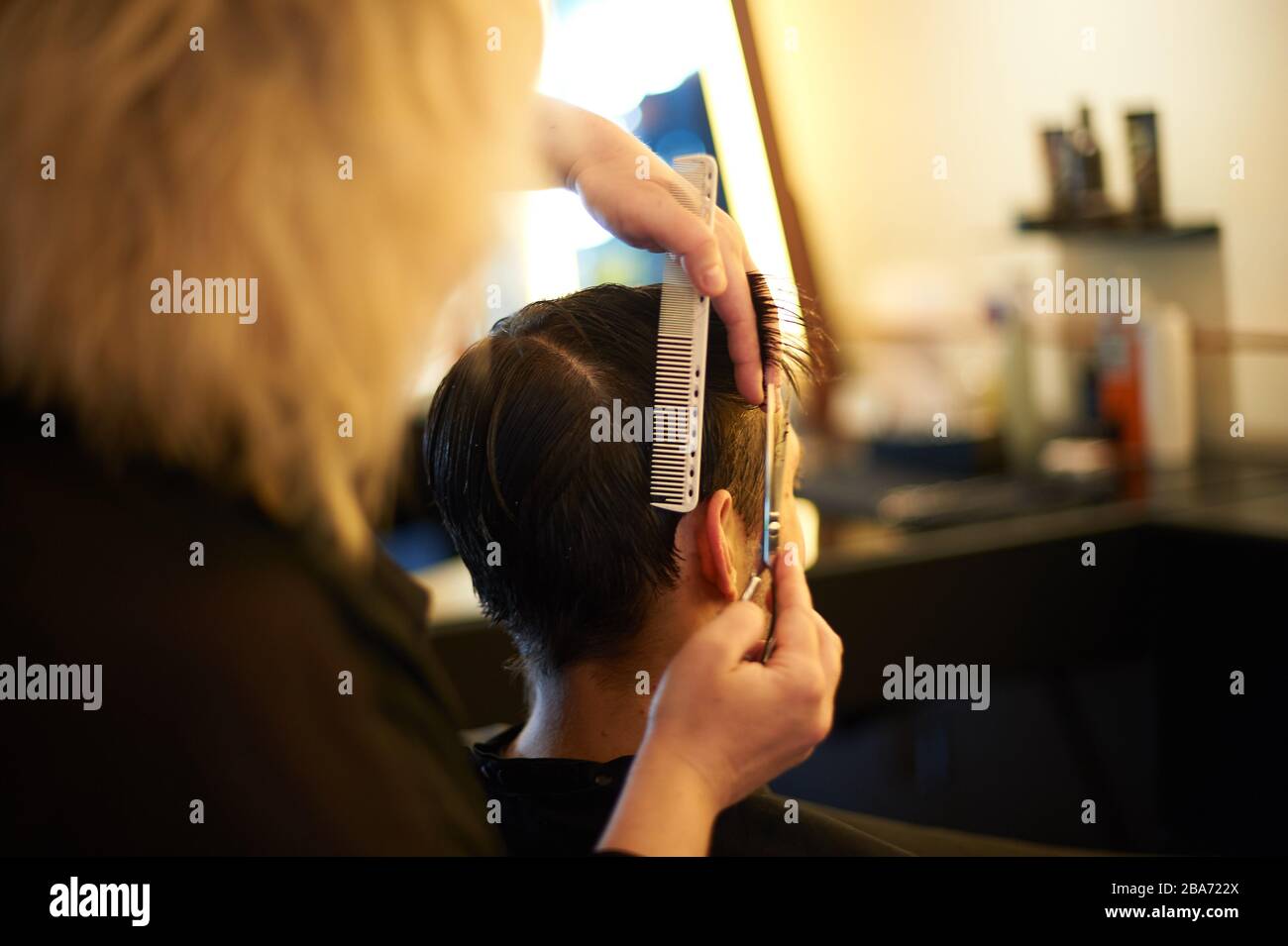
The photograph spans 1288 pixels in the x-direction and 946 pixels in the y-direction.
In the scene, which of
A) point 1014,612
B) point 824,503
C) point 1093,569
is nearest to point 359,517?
point 1014,612

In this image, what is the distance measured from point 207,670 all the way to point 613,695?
0.48m

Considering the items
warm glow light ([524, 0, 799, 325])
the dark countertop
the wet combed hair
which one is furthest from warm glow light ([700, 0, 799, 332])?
the wet combed hair

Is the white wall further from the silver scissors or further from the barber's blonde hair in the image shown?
the barber's blonde hair

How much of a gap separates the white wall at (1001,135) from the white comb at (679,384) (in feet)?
2.93

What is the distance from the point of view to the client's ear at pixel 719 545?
1.00 meters

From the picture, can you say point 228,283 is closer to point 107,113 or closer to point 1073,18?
point 107,113

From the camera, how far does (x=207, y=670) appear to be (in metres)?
0.65

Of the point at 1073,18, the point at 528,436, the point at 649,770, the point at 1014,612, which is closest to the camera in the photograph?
the point at 649,770

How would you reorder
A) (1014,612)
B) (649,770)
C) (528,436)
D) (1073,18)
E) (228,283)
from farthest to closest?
(1073,18) < (1014,612) < (528,436) < (649,770) < (228,283)

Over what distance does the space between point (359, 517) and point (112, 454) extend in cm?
16

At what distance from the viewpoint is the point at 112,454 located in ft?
2.18

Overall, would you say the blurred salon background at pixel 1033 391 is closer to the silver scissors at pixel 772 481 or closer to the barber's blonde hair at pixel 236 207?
the silver scissors at pixel 772 481

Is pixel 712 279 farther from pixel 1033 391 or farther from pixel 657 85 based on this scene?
pixel 1033 391
